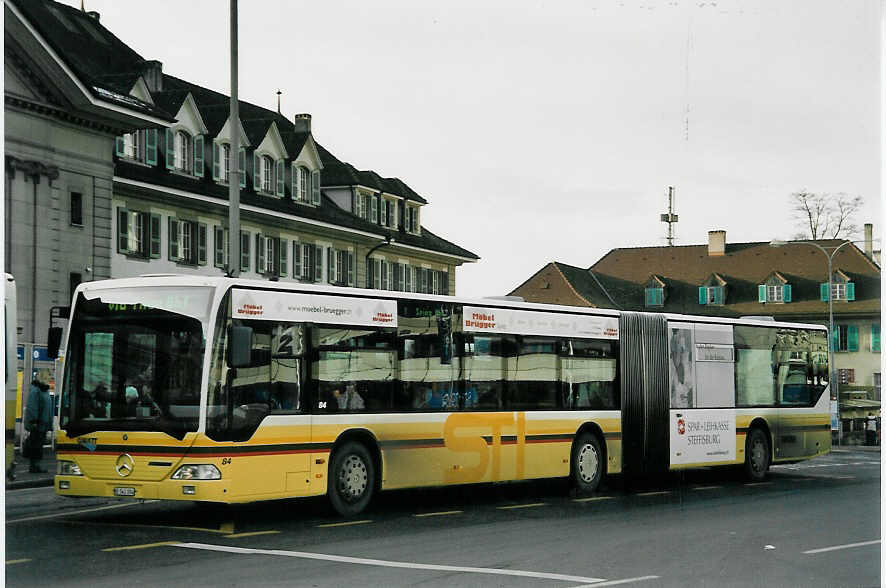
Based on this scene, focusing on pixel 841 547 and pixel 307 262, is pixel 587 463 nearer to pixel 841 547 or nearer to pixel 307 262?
pixel 307 262

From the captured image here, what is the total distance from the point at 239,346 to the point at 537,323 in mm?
5708

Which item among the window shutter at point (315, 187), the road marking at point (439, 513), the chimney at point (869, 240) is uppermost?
the window shutter at point (315, 187)

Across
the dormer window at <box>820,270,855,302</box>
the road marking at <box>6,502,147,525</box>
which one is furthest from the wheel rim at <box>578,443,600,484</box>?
the road marking at <box>6,502,147,525</box>

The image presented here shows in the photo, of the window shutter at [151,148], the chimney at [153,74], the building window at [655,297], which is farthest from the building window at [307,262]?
the window shutter at [151,148]

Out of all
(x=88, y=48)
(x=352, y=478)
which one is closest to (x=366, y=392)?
(x=352, y=478)

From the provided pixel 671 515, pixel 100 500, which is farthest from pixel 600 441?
pixel 100 500

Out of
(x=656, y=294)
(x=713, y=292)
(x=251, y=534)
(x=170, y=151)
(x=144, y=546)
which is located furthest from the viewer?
(x=170, y=151)

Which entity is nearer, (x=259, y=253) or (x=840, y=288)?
(x=840, y=288)

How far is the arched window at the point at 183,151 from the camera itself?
21539mm

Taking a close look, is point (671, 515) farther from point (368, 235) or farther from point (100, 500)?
point (368, 235)

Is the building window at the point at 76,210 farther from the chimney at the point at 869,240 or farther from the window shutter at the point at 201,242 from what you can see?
the chimney at the point at 869,240

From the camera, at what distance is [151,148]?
85.1 feet

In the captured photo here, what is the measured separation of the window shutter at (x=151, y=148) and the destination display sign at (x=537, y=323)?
9637 mm

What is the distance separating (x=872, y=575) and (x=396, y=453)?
247 inches
